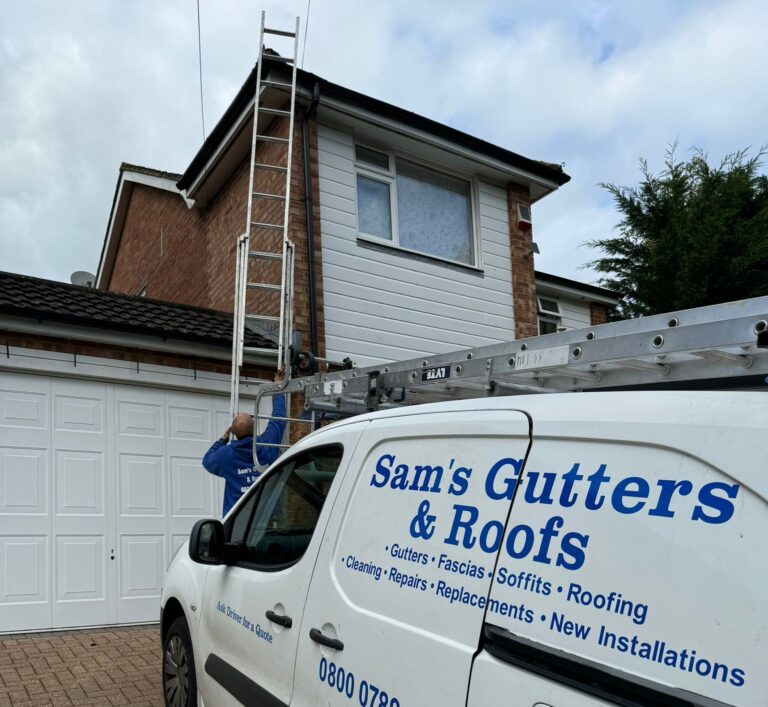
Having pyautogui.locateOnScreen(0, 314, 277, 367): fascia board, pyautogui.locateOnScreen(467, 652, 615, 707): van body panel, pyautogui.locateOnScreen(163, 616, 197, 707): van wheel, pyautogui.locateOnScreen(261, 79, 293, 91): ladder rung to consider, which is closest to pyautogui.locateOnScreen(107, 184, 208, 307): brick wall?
pyautogui.locateOnScreen(0, 314, 277, 367): fascia board

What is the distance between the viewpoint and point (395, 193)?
367 inches

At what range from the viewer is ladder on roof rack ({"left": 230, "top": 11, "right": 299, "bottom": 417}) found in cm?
748

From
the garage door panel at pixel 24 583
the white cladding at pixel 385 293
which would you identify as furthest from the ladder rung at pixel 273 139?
the garage door panel at pixel 24 583

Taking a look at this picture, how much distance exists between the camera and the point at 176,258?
1177 cm

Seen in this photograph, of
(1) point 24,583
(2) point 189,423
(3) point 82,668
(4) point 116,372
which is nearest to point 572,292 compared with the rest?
(2) point 189,423

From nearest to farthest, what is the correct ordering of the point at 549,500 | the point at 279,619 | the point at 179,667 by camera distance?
1. the point at 549,500
2. the point at 279,619
3. the point at 179,667

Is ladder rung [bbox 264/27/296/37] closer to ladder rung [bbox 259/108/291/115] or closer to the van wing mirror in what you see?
ladder rung [bbox 259/108/291/115]

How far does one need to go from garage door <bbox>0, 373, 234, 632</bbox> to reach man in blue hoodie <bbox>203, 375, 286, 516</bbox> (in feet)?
6.49

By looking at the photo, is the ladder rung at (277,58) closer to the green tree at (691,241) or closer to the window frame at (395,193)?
the window frame at (395,193)

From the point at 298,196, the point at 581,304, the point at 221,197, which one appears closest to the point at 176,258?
the point at 221,197

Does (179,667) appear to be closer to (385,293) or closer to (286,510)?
(286,510)

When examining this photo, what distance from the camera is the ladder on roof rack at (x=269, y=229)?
7477 mm

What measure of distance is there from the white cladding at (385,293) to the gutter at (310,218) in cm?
24

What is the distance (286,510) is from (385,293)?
5784 mm
